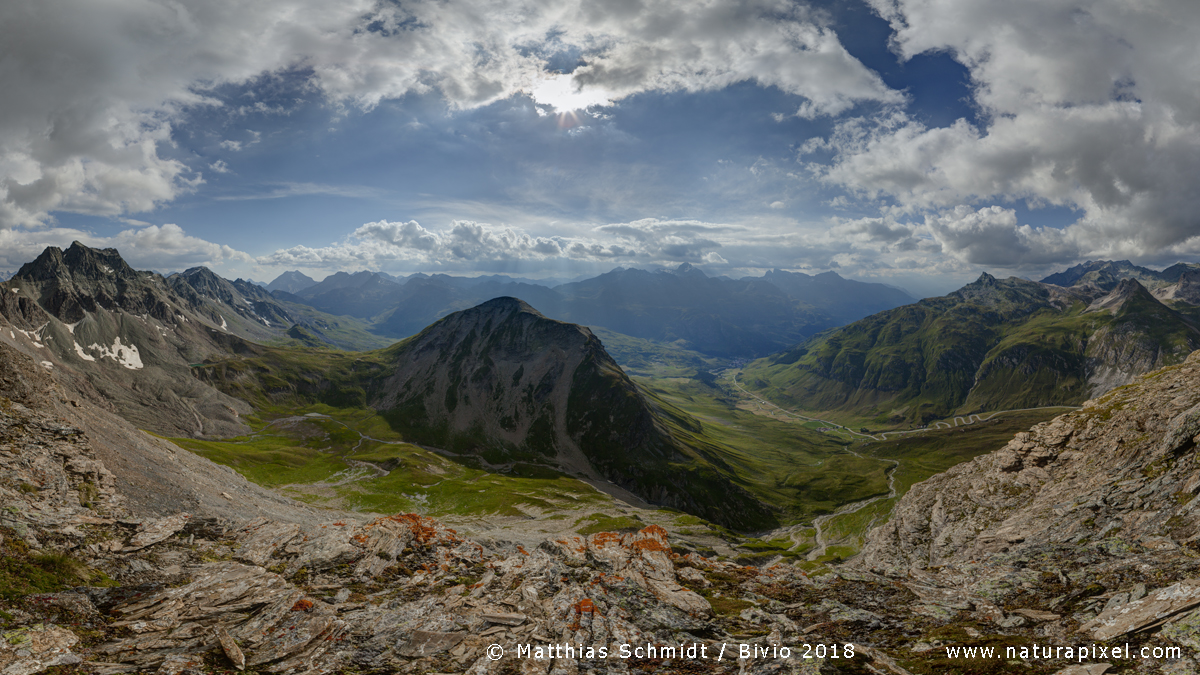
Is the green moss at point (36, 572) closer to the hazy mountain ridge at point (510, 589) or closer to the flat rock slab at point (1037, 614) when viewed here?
the hazy mountain ridge at point (510, 589)

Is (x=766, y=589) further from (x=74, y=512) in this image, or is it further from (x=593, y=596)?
(x=74, y=512)

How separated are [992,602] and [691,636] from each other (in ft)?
58.4

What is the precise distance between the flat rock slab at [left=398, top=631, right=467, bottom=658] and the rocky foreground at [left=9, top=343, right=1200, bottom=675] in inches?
3.8

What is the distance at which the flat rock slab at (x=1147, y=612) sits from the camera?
645 inches

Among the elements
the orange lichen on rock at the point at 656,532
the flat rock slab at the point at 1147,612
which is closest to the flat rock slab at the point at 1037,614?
the flat rock slab at the point at 1147,612

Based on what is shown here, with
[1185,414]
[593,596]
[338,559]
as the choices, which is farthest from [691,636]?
[1185,414]

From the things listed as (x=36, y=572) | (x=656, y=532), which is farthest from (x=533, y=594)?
(x=36, y=572)

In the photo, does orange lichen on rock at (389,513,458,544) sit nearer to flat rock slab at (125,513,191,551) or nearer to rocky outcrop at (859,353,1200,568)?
flat rock slab at (125,513,191,551)

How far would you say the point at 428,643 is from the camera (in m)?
21.7

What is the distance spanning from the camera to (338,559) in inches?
1216

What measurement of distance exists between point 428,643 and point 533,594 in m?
7.06

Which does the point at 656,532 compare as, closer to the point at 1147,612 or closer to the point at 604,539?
the point at 604,539

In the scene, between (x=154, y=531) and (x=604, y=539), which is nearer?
(x=154, y=531)

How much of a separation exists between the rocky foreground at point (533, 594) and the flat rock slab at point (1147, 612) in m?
0.11
